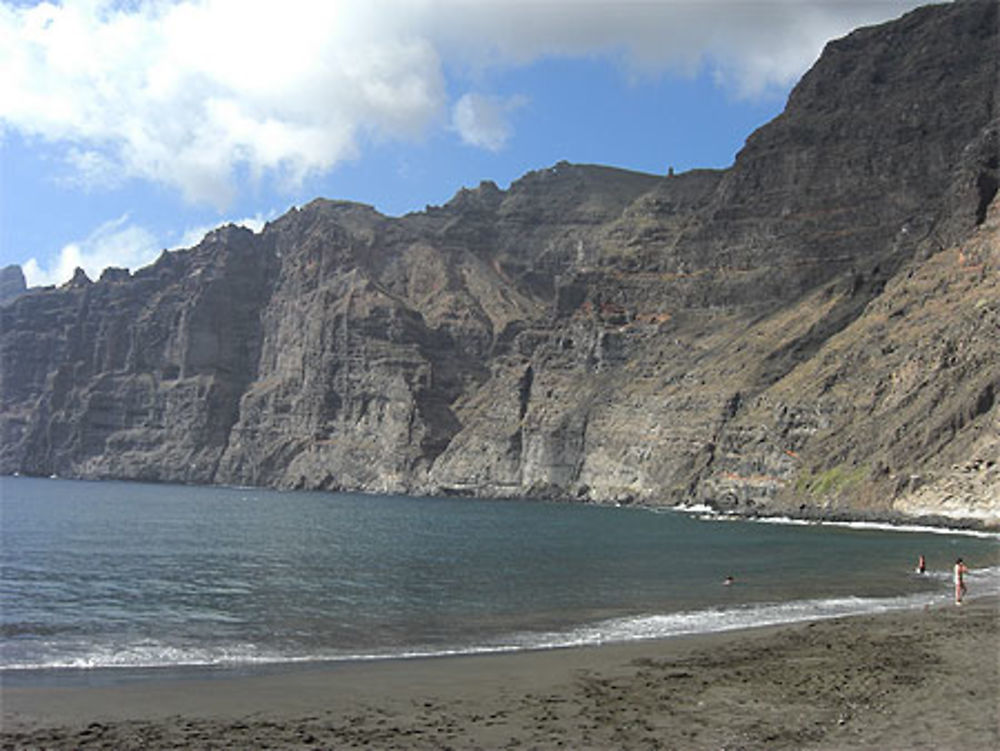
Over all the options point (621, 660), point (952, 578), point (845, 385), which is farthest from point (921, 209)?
point (621, 660)

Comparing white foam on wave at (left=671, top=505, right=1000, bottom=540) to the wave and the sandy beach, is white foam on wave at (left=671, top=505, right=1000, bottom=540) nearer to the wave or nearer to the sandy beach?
the wave

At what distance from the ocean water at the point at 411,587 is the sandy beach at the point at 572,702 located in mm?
4241

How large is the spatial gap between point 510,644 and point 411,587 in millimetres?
19602

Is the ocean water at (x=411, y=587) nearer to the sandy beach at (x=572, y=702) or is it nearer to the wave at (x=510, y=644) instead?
the wave at (x=510, y=644)

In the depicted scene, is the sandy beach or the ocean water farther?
the ocean water

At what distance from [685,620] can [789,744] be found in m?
20.8

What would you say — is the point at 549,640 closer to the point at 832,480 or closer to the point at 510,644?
the point at 510,644

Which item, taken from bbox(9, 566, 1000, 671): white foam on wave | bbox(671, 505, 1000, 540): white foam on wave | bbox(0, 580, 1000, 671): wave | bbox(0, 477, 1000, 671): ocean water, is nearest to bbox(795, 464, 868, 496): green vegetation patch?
bbox(671, 505, 1000, 540): white foam on wave

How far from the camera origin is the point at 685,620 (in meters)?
39.1

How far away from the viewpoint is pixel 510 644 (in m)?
33.3

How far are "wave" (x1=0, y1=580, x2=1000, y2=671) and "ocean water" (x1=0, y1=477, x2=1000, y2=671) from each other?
0.39 feet

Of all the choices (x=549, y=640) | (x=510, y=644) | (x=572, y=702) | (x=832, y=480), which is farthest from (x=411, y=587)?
(x=832, y=480)

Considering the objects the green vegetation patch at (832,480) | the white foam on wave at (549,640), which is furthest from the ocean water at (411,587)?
the green vegetation patch at (832,480)

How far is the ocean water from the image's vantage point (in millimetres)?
33938
